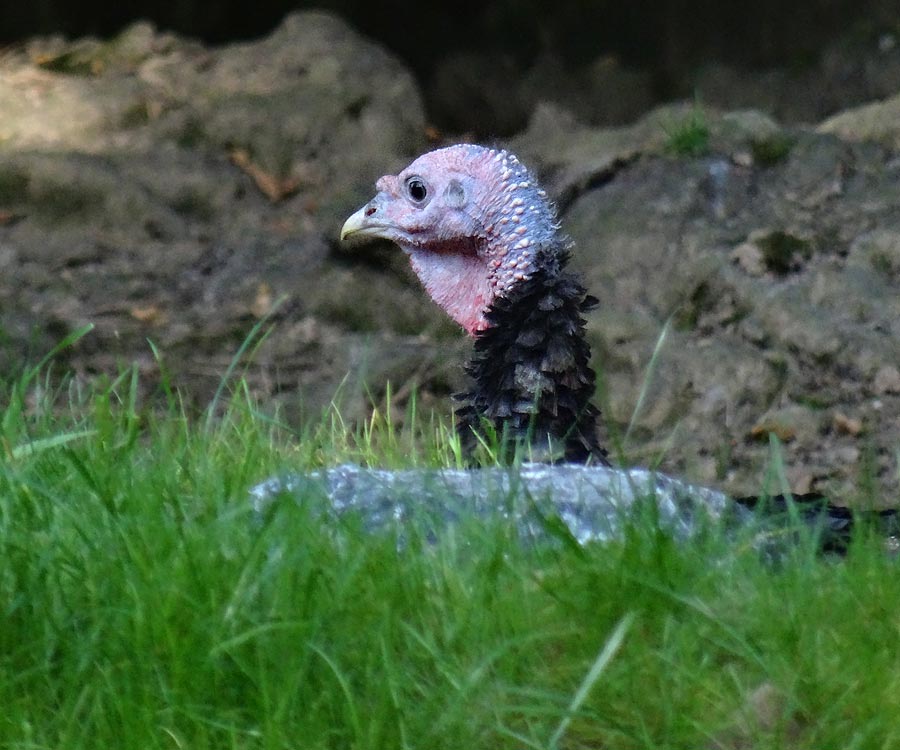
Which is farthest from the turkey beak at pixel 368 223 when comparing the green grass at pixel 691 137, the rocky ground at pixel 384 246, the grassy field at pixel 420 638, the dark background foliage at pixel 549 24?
the dark background foliage at pixel 549 24

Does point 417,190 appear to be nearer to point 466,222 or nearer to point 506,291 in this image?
point 466,222

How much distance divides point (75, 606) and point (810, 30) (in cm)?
581

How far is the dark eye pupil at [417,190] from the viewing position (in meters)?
3.71

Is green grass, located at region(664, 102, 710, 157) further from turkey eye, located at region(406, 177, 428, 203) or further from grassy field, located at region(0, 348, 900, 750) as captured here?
grassy field, located at region(0, 348, 900, 750)

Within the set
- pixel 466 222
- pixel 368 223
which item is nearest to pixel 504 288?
pixel 466 222

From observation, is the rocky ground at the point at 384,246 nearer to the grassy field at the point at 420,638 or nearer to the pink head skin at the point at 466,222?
the pink head skin at the point at 466,222

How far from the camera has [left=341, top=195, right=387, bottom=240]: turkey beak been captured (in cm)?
382

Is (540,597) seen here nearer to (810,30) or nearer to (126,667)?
(126,667)

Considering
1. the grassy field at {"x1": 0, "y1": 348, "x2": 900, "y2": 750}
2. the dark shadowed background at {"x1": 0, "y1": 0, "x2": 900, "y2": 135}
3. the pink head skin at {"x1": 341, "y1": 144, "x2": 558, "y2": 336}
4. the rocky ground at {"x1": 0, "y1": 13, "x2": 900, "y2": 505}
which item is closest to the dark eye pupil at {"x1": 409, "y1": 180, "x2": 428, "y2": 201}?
the pink head skin at {"x1": 341, "y1": 144, "x2": 558, "y2": 336}

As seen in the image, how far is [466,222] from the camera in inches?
142

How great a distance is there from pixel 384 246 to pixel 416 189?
2667mm

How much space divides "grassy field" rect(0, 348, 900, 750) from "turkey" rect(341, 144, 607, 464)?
943mm

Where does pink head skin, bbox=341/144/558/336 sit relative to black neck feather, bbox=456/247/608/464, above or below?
above

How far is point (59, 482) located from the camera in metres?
2.68
